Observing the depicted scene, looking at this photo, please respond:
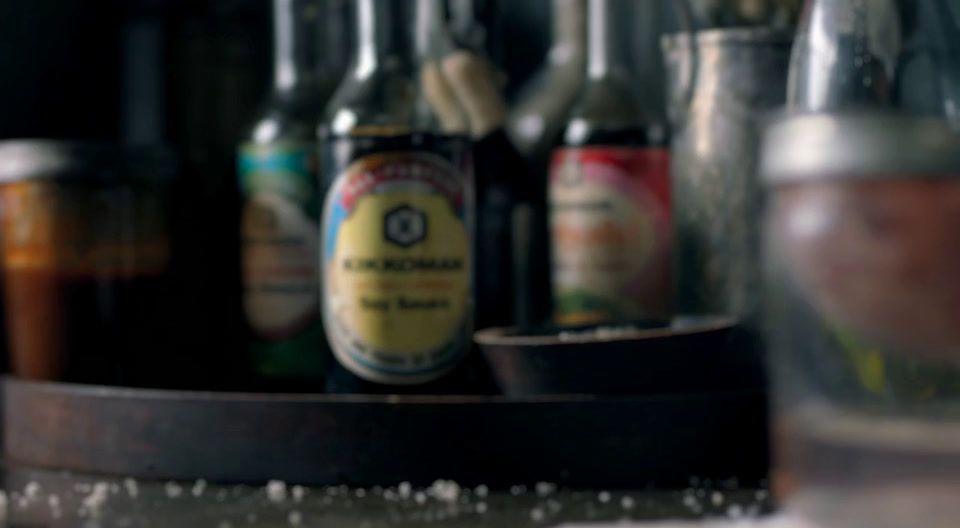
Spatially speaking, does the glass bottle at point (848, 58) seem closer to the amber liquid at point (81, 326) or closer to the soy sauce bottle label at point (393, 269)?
the soy sauce bottle label at point (393, 269)

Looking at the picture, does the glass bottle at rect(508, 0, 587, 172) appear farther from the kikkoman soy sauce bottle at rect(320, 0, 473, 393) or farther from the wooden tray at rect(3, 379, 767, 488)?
the wooden tray at rect(3, 379, 767, 488)

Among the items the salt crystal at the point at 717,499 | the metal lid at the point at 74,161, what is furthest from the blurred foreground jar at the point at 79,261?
the salt crystal at the point at 717,499

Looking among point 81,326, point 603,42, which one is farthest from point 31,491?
point 603,42

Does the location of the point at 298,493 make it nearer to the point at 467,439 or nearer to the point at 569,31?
the point at 467,439

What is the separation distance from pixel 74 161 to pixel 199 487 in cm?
22

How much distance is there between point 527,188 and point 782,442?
14.7 inches

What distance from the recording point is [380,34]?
79 cm

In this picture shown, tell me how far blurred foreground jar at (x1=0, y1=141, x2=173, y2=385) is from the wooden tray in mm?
140

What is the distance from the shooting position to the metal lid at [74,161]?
2.55 ft

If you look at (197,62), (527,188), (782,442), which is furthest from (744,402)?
(197,62)

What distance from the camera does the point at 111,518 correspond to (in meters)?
0.59

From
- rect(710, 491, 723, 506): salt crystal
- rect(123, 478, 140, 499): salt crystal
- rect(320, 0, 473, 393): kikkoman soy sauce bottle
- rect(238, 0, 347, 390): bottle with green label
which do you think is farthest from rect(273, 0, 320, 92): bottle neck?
rect(710, 491, 723, 506): salt crystal

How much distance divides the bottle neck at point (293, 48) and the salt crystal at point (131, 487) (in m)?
0.30

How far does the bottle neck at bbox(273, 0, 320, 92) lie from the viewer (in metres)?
0.90
